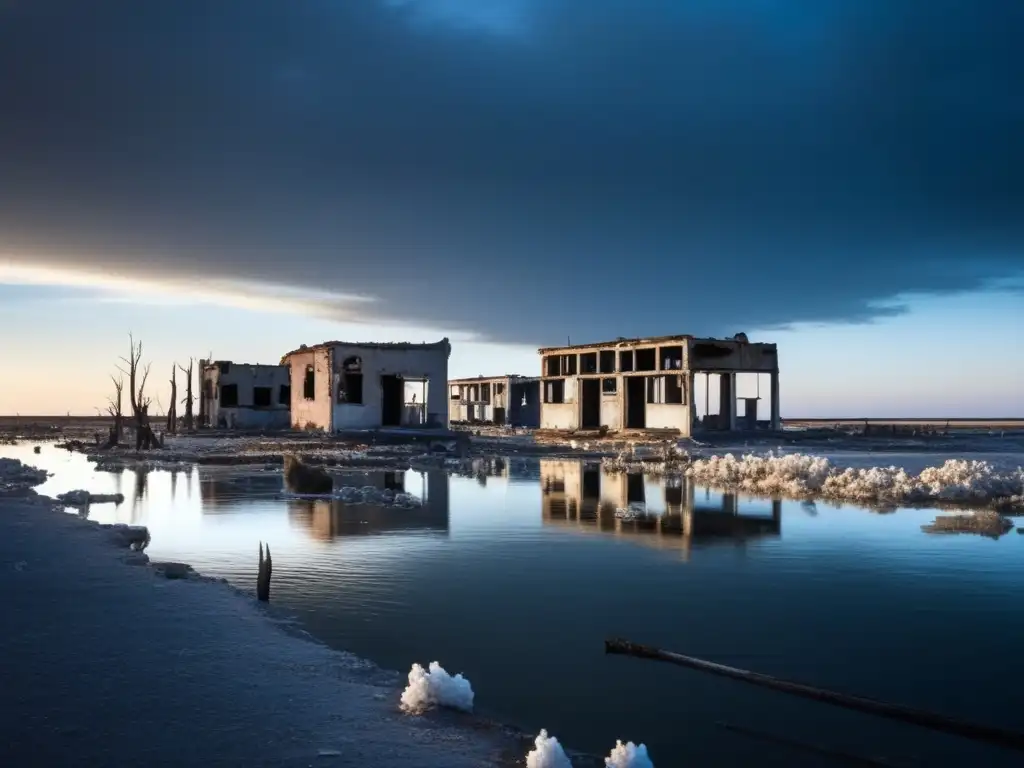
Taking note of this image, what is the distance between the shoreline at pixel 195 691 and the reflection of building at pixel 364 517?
18.3 ft

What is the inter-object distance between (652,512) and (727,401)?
96.1 ft

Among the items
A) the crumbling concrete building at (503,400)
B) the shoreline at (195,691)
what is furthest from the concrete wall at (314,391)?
the shoreline at (195,691)

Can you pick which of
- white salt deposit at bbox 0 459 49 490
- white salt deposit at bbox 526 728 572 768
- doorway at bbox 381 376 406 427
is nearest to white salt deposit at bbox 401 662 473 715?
white salt deposit at bbox 526 728 572 768

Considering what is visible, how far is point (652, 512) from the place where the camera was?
58.5 feet

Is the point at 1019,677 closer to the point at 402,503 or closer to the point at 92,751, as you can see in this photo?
the point at 92,751

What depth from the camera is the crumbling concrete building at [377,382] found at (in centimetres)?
4450

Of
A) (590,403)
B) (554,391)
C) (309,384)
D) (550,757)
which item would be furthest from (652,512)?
(554,391)

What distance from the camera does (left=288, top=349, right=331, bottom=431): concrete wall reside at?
45.4 m

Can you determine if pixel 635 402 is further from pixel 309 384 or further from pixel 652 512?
pixel 652 512

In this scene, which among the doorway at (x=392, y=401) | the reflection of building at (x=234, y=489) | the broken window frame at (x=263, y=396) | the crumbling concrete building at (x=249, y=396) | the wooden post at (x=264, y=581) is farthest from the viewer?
the broken window frame at (x=263, y=396)

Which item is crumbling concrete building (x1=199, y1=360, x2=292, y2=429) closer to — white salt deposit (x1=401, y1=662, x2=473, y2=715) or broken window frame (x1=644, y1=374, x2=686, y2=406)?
broken window frame (x1=644, y1=374, x2=686, y2=406)

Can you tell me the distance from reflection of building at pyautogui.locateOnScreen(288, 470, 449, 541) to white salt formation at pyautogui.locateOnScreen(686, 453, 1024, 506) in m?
8.59

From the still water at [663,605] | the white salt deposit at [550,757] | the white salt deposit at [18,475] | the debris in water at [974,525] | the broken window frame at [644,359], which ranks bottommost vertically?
the still water at [663,605]

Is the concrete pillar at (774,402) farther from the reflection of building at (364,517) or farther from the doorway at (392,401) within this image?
the reflection of building at (364,517)
